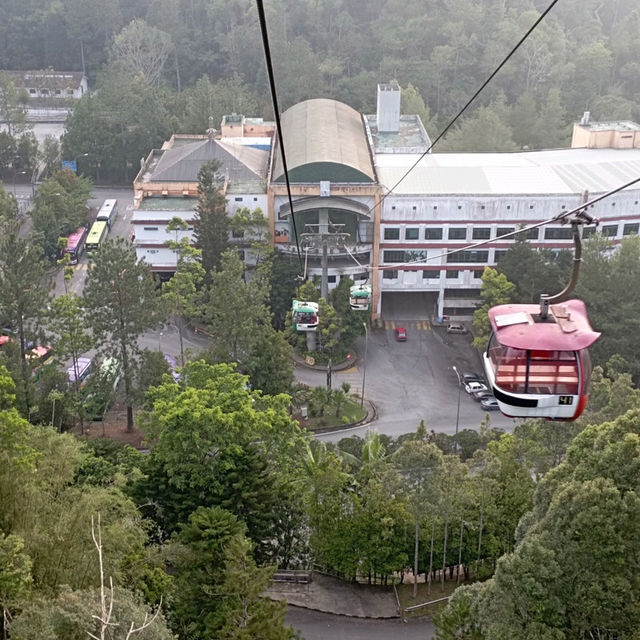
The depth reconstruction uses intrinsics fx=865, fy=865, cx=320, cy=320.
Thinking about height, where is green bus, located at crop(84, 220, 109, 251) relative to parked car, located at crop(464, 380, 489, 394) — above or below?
above

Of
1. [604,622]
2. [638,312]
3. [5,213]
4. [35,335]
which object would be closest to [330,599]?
[604,622]

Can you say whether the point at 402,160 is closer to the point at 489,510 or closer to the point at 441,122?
the point at 441,122

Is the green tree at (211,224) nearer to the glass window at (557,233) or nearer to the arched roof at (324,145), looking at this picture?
the arched roof at (324,145)

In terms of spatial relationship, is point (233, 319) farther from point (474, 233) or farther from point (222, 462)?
point (474, 233)

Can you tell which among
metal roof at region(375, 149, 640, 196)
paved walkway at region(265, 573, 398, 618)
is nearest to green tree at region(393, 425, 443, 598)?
paved walkway at region(265, 573, 398, 618)

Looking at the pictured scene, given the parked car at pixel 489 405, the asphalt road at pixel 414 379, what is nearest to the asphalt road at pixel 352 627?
the asphalt road at pixel 414 379

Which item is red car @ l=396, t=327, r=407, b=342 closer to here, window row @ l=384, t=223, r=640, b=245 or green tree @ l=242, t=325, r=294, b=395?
window row @ l=384, t=223, r=640, b=245

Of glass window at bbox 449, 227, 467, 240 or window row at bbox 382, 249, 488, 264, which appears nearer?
glass window at bbox 449, 227, 467, 240

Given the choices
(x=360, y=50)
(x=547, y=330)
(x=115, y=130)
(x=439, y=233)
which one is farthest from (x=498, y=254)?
(x=360, y=50)
